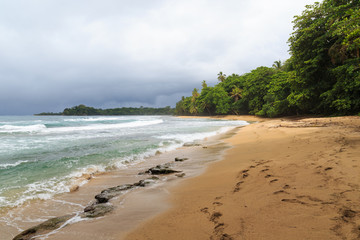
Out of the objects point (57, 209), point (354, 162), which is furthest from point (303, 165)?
point (57, 209)

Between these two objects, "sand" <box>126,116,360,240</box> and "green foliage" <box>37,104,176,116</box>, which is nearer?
"sand" <box>126,116,360,240</box>

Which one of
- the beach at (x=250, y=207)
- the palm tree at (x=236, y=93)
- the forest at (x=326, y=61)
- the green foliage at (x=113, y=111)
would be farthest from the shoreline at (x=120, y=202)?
the green foliage at (x=113, y=111)

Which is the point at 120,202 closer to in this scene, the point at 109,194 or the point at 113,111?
the point at 109,194

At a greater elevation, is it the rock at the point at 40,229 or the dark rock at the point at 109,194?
the rock at the point at 40,229

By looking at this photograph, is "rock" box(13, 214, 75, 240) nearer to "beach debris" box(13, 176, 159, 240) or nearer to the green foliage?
"beach debris" box(13, 176, 159, 240)

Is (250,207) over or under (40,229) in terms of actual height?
over

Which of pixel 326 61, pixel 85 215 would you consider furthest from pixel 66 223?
pixel 326 61

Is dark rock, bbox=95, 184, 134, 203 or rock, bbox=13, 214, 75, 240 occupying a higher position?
rock, bbox=13, 214, 75, 240

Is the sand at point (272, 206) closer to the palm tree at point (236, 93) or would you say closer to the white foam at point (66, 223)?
the white foam at point (66, 223)

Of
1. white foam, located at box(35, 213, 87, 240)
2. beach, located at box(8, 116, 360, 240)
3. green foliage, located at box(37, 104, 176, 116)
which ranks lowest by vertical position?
white foam, located at box(35, 213, 87, 240)

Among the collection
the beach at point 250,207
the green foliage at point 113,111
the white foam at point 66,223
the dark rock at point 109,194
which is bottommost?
the dark rock at point 109,194

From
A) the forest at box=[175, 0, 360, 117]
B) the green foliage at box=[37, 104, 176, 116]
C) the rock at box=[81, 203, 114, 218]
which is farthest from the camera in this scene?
the green foliage at box=[37, 104, 176, 116]

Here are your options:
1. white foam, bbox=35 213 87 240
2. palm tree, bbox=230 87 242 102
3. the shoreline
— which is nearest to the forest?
the shoreline

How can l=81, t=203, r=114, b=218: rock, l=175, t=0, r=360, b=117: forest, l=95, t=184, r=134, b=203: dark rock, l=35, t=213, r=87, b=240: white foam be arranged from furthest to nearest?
l=175, t=0, r=360, b=117: forest → l=95, t=184, r=134, b=203: dark rock → l=81, t=203, r=114, b=218: rock → l=35, t=213, r=87, b=240: white foam
